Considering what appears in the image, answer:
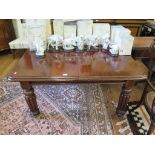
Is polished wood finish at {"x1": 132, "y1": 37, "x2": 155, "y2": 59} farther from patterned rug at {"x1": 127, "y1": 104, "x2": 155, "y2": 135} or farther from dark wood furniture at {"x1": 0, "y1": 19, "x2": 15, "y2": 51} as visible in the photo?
dark wood furniture at {"x1": 0, "y1": 19, "x2": 15, "y2": 51}

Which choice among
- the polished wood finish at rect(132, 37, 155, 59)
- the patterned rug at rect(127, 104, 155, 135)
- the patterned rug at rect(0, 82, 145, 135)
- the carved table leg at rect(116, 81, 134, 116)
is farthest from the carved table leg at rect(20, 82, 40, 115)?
the polished wood finish at rect(132, 37, 155, 59)

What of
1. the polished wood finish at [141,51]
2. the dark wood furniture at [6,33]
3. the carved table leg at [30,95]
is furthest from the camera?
the dark wood furniture at [6,33]

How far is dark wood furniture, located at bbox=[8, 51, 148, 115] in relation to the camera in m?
1.23

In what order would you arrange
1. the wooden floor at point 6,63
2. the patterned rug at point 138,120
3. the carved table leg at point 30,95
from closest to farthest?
1. the carved table leg at point 30,95
2. the patterned rug at point 138,120
3. the wooden floor at point 6,63

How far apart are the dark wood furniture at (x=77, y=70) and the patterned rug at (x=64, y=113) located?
169 mm

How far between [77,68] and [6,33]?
91.8 inches

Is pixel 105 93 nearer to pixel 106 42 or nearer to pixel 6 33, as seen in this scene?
pixel 106 42

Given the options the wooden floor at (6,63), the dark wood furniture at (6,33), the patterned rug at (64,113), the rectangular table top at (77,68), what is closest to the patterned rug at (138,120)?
the patterned rug at (64,113)

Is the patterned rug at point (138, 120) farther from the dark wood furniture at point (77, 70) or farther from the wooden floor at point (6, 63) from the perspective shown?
the wooden floor at point (6, 63)

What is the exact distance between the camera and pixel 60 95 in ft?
6.54

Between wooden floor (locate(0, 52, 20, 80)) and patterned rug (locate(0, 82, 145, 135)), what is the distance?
443 millimetres

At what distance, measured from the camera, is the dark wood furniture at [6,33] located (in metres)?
2.93
